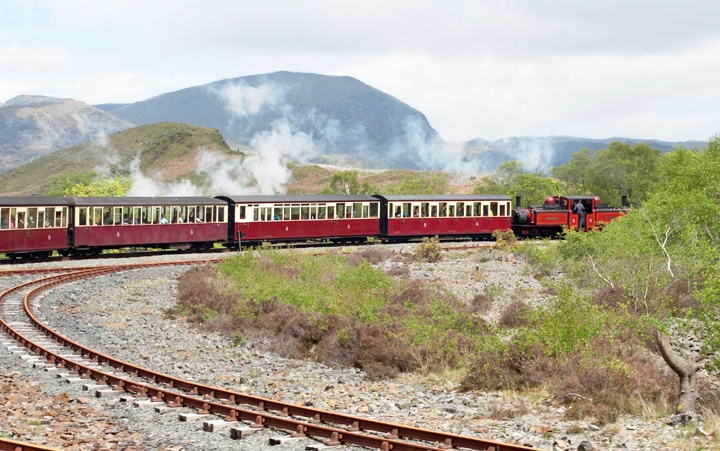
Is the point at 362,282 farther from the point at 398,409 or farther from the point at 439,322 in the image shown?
the point at 398,409

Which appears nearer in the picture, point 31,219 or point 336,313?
point 336,313

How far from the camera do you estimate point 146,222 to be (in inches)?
1335

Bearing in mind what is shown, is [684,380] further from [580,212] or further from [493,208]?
[580,212]

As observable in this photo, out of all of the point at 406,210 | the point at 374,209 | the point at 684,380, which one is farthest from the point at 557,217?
the point at 684,380

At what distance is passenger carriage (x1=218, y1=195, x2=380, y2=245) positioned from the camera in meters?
37.0

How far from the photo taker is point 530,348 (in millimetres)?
15070

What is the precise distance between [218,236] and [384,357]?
21.0 m

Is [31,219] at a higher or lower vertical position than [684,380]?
higher

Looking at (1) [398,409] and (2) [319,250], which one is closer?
(1) [398,409]

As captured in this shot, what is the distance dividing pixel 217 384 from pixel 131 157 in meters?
126

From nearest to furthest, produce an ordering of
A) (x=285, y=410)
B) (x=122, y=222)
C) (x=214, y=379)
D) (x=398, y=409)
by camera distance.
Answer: (x=285, y=410) → (x=398, y=409) → (x=214, y=379) → (x=122, y=222)

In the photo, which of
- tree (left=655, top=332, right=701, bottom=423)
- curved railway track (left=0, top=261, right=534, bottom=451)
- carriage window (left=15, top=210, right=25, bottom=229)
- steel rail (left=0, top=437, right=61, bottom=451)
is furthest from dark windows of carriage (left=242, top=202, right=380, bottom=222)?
steel rail (left=0, top=437, right=61, bottom=451)

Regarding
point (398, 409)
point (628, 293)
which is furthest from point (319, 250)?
point (398, 409)

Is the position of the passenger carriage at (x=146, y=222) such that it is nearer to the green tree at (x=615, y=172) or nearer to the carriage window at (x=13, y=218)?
the carriage window at (x=13, y=218)
